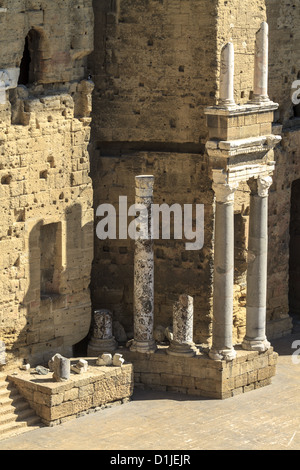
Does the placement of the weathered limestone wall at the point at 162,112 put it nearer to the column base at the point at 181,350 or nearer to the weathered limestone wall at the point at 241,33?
the weathered limestone wall at the point at 241,33

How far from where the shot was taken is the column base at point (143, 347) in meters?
29.7

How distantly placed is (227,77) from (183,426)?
637cm

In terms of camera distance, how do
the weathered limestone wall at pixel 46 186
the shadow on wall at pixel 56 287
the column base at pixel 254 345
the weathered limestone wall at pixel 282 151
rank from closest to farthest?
the weathered limestone wall at pixel 46 186 → the shadow on wall at pixel 56 287 → the column base at pixel 254 345 → the weathered limestone wall at pixel 282 151

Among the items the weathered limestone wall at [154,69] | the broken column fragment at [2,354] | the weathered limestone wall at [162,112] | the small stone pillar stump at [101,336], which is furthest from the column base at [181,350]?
the weathered limestone wall at [154,69]

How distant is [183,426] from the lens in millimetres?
27906

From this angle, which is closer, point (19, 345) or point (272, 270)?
point (19, 345)

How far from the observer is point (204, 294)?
3077 centimetres

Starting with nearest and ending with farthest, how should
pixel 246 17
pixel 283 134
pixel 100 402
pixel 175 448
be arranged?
pixel 175 448 < pixel 100 402 < pixel 246 17 < pixel 283 134

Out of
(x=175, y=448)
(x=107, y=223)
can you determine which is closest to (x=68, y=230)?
(x=107, y=223)

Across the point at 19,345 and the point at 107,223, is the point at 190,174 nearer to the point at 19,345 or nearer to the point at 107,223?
the point at 107,223

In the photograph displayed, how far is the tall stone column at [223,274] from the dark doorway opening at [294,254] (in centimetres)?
575

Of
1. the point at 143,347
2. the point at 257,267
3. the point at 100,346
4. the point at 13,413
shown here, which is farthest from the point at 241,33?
the point at 13,413

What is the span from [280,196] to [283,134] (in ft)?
4.26

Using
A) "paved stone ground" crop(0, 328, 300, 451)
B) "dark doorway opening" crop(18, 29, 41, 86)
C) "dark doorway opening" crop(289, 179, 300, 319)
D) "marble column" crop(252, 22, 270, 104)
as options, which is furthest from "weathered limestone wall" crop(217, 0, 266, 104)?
"paved stone ground" crop(0, 328, 300, 451)
